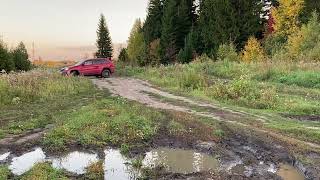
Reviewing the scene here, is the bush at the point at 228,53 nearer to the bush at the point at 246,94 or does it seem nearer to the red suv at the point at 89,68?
the red suv at the point at 89,68

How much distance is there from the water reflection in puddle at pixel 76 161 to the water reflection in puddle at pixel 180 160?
1.35 meters

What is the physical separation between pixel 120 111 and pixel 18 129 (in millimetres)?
3425

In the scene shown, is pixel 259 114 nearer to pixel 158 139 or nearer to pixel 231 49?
pixel 158 139

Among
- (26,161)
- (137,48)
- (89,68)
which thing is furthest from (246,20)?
(26,161)

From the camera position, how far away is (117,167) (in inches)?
412

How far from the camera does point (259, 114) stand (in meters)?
17.1

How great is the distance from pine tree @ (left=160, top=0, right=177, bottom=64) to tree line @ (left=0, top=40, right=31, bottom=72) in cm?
2250

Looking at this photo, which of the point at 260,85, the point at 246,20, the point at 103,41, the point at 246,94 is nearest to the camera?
the point at 246,94

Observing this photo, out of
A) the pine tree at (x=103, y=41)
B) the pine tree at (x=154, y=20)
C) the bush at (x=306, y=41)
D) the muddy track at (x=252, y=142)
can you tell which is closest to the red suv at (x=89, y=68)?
the bush at (x=306, y=41)

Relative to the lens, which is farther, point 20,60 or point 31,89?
point 20,60

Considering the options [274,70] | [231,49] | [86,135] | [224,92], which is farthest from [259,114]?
[231,49]

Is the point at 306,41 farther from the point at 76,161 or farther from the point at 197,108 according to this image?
the point at 76,161

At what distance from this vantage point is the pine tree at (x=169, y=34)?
6900 cm

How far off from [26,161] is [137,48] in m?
75.8
